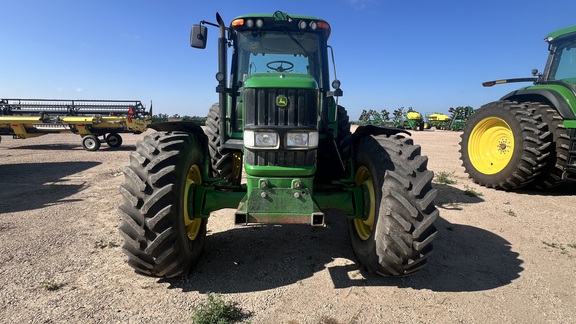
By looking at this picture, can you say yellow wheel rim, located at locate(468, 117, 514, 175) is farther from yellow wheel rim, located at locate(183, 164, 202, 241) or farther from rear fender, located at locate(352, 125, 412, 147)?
yellow wheel rim, located at locate(183, 164, 202, 241)

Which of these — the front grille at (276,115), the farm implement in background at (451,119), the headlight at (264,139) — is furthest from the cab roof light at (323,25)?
the farm implement in background at (451,119)

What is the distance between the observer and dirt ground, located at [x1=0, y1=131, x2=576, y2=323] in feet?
8.17

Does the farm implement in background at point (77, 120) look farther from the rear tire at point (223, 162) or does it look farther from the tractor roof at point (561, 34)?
the tractor roof at point (561, 34)

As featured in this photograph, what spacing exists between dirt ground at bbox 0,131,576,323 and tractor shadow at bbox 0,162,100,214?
22cm

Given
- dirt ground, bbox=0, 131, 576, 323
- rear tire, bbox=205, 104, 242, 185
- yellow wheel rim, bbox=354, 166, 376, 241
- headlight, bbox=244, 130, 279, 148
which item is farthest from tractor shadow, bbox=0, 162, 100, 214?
yellow wheel rim, bbox=354, 166, 376, 241

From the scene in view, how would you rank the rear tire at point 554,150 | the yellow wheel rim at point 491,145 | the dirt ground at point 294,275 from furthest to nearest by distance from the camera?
the yellow wheel rim at point 491,145 < the rear tire at point 554,150 < the dirt ground at point 294,275

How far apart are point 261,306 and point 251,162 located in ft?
3.96

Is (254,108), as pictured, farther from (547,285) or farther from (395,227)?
(547,285)

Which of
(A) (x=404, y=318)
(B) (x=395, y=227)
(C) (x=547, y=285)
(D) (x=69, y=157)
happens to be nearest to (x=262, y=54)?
(B) (x=395, y=227)

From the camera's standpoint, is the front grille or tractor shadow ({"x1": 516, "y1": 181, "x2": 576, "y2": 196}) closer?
the front grille

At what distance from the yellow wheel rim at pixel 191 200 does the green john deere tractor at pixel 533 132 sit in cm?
578

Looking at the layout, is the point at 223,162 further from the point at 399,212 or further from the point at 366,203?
the point at 399,212

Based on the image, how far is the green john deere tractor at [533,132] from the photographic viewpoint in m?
5.77

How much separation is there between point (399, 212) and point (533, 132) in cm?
486
